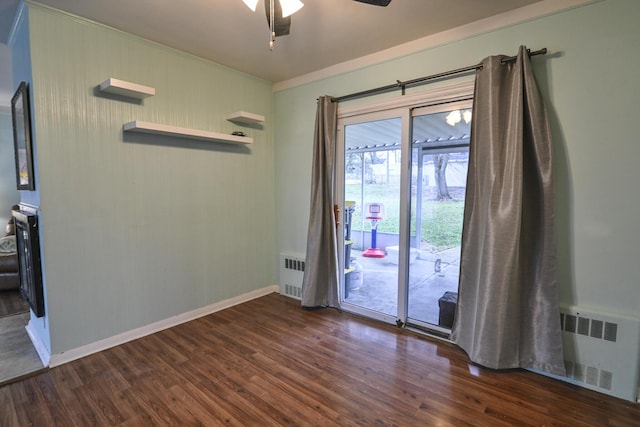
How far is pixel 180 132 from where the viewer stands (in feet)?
9.02

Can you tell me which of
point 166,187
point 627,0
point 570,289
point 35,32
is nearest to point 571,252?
point 570,289

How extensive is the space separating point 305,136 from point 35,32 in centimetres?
238

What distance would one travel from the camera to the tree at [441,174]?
2.78m

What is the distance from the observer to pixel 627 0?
1.92m

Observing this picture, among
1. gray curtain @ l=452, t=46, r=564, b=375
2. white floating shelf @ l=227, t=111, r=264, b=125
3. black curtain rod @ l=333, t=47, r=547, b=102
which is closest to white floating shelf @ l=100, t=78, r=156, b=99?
white floating shelf @ l=227, t=111, r=264, b=125

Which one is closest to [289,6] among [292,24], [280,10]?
[280,10]

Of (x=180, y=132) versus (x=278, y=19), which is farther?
(x=180, y=132)

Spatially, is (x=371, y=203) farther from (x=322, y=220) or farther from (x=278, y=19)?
(x=278, y=19)

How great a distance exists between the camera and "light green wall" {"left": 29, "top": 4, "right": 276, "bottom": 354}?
2299 mm

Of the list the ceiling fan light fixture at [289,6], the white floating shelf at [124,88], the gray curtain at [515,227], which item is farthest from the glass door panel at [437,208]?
the white floating shelf at [124,88]

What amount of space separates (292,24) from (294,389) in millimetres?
2729

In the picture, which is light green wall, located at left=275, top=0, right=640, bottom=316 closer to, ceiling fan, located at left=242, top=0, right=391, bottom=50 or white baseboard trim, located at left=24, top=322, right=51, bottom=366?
ceiling fan, located at left=242, top=0, right=391, bottom=50

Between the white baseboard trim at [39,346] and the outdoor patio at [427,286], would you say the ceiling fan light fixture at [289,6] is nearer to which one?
the outdoor patio at [427,286]

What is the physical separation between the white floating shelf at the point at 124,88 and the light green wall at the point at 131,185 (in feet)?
0.34
